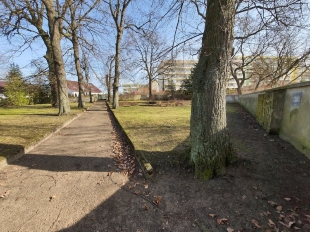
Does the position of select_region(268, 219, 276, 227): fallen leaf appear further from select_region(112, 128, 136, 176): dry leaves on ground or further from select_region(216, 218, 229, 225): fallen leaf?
select_region(112, 128, 136, 176): dry leaves on ground

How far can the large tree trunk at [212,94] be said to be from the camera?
9.68 ft

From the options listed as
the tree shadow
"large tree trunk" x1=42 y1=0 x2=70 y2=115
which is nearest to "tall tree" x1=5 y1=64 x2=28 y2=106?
"large tree trunk" x1=42 y1=0 x2=70 y2=115

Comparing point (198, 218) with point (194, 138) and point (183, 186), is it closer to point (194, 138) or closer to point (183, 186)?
point (183, 186)

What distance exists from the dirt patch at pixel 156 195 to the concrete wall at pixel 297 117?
0.26 metres

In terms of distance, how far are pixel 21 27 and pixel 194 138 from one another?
12913 millimetres

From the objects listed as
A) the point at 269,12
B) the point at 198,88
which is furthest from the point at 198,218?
the point at 269,12

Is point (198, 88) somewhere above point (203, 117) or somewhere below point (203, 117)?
above

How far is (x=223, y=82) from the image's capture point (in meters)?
3.12

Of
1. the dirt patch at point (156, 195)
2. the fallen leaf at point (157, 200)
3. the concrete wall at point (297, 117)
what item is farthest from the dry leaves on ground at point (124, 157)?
the concrete wall at point (297, 117)

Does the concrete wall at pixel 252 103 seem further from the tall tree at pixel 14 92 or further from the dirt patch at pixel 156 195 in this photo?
the tall tree at pixel 14 92

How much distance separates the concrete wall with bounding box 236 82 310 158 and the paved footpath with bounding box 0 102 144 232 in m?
3.94

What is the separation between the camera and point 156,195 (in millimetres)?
2922

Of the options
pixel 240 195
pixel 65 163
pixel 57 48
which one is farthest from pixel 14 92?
pixel 240 195

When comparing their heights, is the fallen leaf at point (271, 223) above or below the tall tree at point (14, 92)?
below
